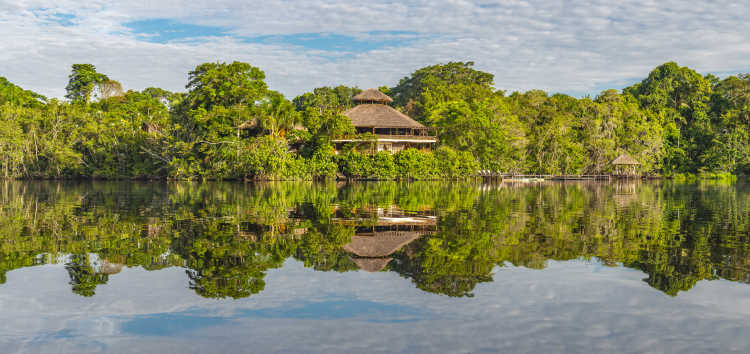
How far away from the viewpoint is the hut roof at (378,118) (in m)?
50.8

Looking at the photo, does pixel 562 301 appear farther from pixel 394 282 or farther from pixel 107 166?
pixel 107 166

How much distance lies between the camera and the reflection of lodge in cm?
935

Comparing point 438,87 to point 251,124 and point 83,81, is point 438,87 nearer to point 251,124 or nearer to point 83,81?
point 251,124

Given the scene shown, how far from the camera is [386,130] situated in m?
52.1

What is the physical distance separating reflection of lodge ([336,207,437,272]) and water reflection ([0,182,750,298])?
0.09 feet

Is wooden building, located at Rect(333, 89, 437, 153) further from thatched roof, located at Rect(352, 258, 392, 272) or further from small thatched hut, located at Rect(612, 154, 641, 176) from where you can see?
thatched roof, located at Rect(352, 258, 392, 272)

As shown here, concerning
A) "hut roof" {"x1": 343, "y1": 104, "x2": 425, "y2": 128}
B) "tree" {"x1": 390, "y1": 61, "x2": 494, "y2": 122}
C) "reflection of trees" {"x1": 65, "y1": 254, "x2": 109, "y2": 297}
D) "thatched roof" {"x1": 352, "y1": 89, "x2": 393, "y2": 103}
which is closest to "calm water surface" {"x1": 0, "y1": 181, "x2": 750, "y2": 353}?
"reflection of trees" {"x1": 65, "y1": 254, "x2": 109, "y2": 297}

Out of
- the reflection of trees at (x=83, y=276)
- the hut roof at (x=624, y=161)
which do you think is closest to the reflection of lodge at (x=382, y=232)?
the reflection of trees at (x=83, y=276)

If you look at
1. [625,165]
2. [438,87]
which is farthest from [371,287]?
[625,165]

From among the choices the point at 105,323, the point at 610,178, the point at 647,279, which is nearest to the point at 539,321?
the point at 647,279

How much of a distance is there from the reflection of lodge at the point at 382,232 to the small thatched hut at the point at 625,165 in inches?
1807

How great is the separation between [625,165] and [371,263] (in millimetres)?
57067

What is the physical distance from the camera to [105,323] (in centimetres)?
580

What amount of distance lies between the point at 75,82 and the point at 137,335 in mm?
76521
